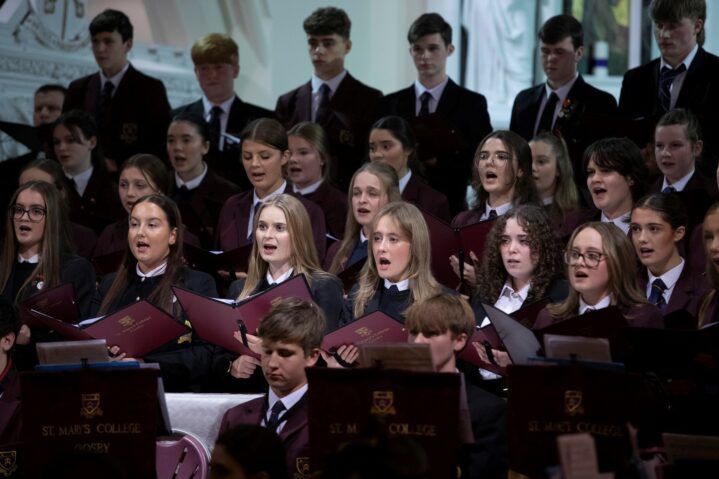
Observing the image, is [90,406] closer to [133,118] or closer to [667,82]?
[667,82]

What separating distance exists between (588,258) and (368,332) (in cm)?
90

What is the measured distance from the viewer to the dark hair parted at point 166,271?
556 cm

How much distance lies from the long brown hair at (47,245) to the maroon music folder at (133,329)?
902mm

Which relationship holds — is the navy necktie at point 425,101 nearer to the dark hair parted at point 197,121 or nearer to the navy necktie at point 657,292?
the dark hair parted at point 197,121

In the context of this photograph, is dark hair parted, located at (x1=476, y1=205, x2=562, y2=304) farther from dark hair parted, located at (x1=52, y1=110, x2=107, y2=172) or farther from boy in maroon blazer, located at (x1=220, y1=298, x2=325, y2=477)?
dark hair parted, located at (x1=52, y1=110, x2=107, y2=172)

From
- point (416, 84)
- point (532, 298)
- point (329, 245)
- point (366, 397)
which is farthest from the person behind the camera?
point (416, 84)

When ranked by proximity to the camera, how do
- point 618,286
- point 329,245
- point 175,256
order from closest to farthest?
point 618,286 < point 175,256 < point 329,245

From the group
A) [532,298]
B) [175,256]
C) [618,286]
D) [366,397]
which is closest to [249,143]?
[175,256]

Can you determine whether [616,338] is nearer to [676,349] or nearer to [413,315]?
[676,349]

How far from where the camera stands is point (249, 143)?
22.2ft

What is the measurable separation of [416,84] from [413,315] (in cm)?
328

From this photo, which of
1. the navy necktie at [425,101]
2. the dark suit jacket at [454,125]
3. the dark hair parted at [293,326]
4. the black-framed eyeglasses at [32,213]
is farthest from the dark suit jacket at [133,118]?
the dark hair parted at [293,326]

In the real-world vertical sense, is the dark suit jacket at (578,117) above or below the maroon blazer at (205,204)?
above

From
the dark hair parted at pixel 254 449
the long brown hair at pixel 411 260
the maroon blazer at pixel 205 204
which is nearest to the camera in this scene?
the dark hair parted at pixel 254 449
